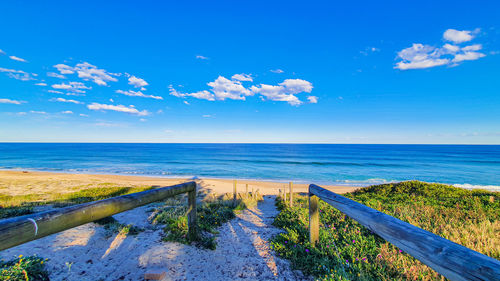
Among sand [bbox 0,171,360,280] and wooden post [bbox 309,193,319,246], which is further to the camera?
wooden post [bbox 309,193,319,246]

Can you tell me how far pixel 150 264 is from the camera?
11.8 ft

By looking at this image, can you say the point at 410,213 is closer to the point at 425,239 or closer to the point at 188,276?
the point at 425,239

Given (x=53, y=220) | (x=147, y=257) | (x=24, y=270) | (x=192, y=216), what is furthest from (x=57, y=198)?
(x=53, y=220)

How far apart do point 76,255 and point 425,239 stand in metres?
5.08

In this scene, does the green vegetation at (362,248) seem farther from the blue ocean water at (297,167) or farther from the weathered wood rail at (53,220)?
the blue ocean water at (297,167)

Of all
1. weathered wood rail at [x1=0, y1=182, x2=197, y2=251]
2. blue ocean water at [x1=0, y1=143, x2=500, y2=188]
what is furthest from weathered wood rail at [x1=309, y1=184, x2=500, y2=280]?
blue ocean water at [x1=0, y1=143, x2=500, y2=188]

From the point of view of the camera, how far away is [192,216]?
4.39m

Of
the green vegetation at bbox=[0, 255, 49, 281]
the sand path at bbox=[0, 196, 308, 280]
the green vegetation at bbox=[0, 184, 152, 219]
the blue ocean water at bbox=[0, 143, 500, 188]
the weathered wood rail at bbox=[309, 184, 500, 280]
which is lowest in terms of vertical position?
the blue ocean water at bbox=[0, 143, 500, 188]

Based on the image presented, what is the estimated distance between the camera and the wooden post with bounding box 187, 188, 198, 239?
4.35 metres

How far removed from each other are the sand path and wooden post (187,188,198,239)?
280 mm

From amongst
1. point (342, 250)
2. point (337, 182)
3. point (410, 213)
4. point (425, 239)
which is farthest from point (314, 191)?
point (337, 182)

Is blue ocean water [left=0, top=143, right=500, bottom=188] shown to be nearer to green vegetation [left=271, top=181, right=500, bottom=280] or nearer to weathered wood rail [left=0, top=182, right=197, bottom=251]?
green vegetation [left=271, top=181, right=500, bottom=280]

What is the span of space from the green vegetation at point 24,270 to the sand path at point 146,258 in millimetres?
135

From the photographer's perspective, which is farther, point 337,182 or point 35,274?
point 337,182
